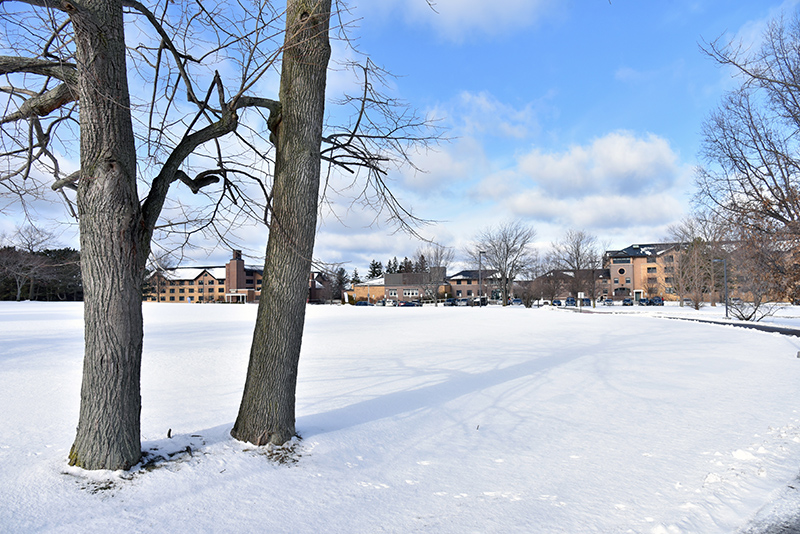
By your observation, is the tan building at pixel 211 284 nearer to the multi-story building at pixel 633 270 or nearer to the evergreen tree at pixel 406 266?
the evergreen tree at pixel 406 266

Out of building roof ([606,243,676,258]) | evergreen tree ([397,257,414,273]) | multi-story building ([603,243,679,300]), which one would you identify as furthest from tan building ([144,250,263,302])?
building roof ([606,243,676,258])

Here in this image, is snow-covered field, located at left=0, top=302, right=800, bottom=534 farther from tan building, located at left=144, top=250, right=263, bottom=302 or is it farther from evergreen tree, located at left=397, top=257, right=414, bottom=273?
evergreen tree, located at left=397, top=257, right=414, bottom=273

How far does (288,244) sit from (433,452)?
10.5 feet

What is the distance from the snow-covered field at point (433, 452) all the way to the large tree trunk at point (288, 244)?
472 mm

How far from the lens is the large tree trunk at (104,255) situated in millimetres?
4344

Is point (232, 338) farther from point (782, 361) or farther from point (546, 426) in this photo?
point (782, 361)

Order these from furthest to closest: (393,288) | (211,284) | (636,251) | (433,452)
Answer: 1. (211,284)
2. (393,288)
3. (636,251)
4. (433,452)

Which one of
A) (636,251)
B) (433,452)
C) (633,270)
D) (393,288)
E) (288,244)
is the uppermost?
(636,251)

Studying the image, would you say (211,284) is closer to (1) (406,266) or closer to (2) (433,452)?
(1) (406,266)

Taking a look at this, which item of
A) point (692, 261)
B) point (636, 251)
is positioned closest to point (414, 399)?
point (692, 261)

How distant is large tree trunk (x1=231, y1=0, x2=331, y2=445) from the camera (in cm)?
529

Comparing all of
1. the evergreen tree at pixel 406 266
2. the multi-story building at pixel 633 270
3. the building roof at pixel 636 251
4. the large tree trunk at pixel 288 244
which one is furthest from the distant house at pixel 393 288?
the large tree trunk at pixel 288 244

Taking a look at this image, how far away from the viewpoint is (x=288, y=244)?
5324 millimetres

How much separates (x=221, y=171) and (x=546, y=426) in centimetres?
591
